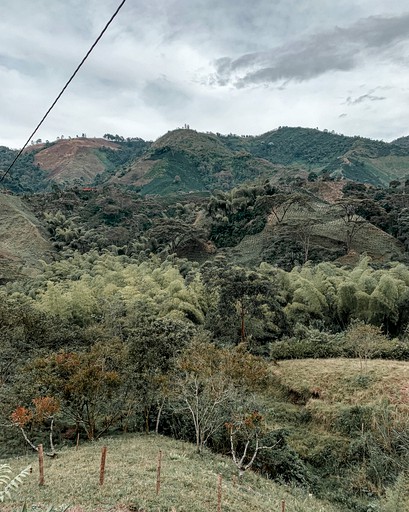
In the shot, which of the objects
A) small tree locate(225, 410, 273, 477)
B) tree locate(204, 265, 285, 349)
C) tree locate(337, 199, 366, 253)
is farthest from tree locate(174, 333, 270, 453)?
tree locate(337, 199, 366, 253)

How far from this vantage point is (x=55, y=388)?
1516 cm

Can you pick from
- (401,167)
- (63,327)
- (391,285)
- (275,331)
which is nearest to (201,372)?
(63,327)

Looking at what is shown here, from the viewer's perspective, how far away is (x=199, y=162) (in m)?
131

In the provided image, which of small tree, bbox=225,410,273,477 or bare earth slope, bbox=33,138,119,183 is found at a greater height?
bare earth slope, bbox=33,138,119,183

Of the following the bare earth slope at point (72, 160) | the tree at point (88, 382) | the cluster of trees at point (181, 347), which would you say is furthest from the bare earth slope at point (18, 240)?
the bare earth slope at point (72, 160)

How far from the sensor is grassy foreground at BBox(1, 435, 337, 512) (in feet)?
28.2

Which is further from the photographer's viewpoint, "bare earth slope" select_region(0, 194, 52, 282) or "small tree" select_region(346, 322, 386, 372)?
"bare earth slope" select_region(0, 194, 52, 282)

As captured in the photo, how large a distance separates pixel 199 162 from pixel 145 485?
126 m

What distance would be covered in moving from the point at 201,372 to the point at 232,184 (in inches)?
4241

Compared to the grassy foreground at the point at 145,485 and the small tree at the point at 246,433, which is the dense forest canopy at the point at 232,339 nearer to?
the small tree at the point at 246,433

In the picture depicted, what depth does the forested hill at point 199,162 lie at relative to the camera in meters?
120

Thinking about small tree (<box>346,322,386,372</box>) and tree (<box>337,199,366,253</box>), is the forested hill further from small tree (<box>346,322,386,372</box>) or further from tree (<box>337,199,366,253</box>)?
small tree (<box>346,322,386,372</box>)

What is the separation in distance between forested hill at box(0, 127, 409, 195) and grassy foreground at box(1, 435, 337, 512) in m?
87.5

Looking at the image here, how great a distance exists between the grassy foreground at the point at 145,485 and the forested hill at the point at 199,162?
87.5 metres
